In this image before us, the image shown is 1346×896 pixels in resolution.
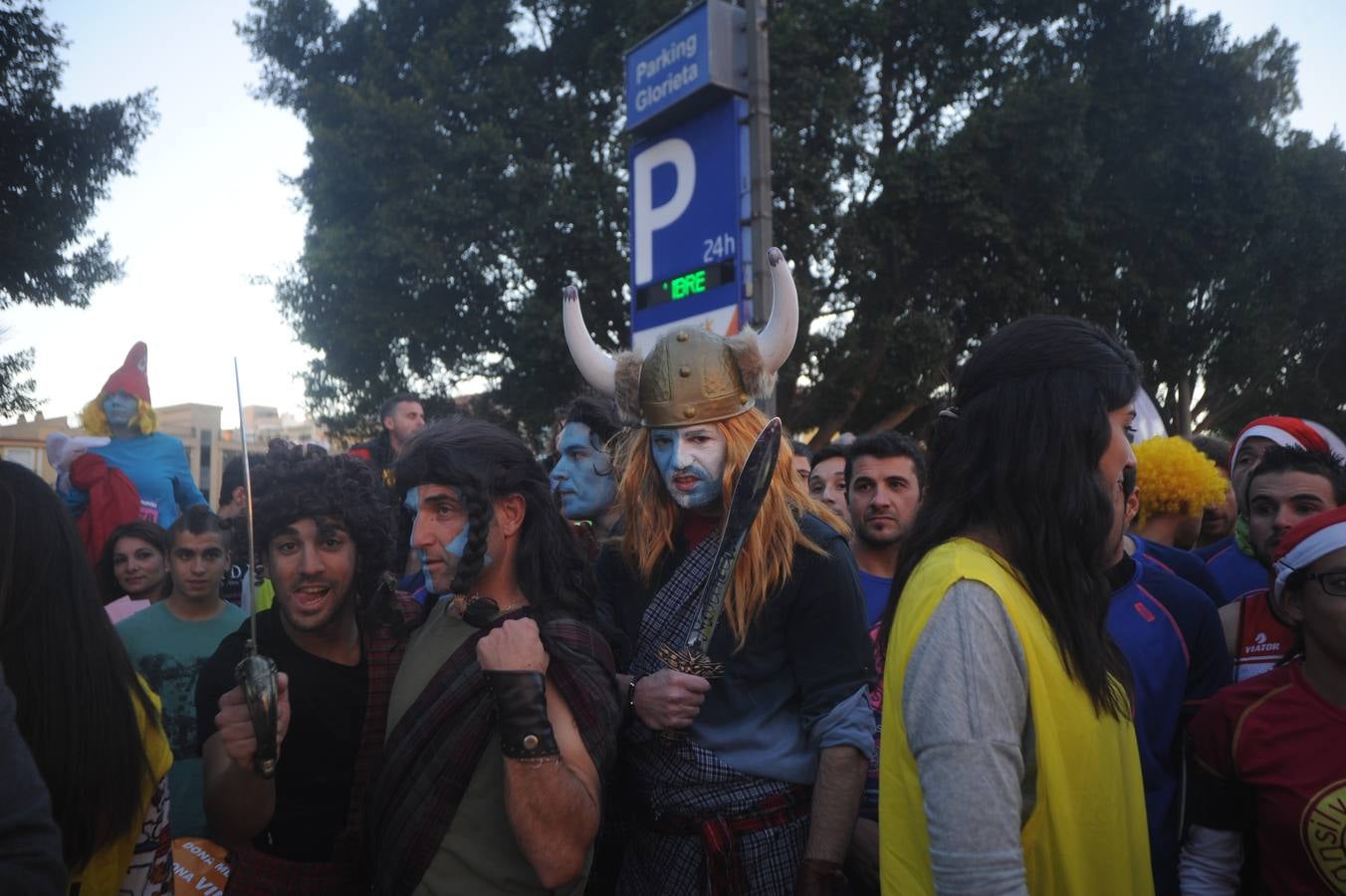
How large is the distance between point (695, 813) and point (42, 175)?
42.7ft

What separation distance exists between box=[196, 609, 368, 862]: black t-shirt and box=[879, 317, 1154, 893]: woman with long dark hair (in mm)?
1366

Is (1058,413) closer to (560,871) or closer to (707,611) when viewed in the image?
(707,611)

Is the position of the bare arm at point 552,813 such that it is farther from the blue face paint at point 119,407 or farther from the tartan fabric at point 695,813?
the blue face paint at point 119,407

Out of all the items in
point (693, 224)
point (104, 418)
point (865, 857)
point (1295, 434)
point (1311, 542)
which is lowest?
point (865, 857)

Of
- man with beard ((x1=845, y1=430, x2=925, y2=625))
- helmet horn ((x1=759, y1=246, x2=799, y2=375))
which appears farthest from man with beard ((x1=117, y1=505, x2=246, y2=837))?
man with beard ((x1=845, y1=430, x2=925, y2=625))

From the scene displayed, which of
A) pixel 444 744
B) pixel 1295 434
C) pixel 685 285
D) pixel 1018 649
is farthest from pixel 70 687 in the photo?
pixel 685 285

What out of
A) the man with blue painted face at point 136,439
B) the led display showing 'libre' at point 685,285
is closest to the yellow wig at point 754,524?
the man with blue painted face at point 136,439

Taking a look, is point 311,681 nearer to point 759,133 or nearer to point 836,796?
point 836,796

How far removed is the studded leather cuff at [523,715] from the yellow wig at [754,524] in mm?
576

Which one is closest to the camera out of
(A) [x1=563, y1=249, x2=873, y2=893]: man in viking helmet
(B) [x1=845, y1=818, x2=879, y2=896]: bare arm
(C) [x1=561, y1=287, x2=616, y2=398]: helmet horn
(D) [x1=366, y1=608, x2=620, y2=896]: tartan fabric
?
(D) [x1=366, y1=608, x2=620, y2=896]: tartan fabric

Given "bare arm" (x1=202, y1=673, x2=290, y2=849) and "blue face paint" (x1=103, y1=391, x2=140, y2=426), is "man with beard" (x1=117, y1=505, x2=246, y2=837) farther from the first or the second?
"blue face paint" (x1=103, y1=391, x2=140, y2=426)

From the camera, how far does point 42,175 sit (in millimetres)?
11805

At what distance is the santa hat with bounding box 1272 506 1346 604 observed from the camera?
206 centimetres

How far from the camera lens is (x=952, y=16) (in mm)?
14070
